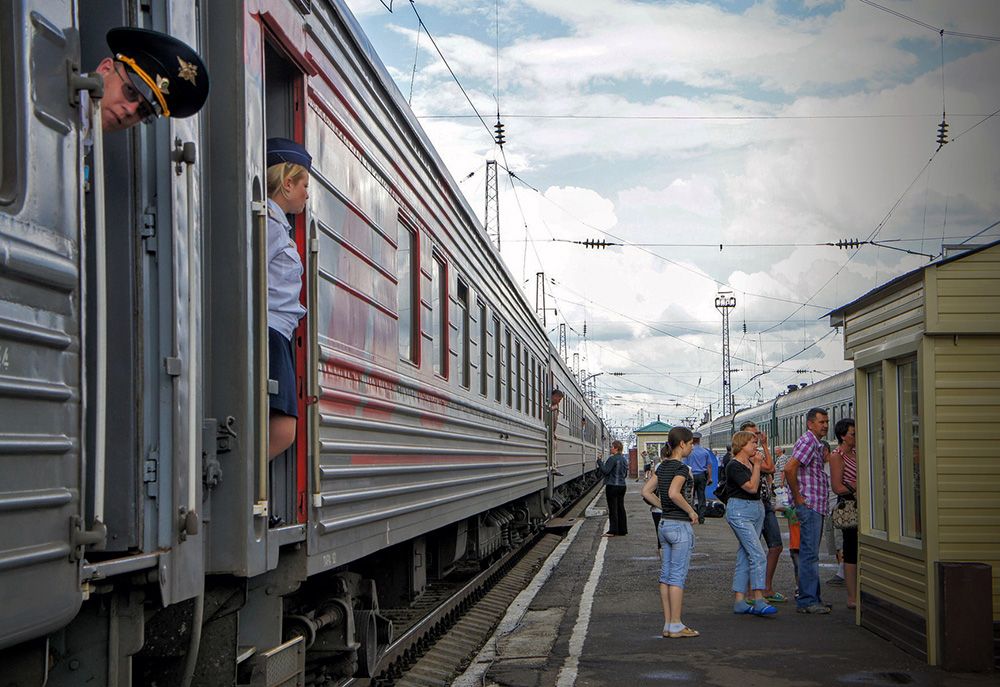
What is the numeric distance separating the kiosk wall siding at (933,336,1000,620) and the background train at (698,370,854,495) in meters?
10.8

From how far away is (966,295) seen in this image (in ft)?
23.8

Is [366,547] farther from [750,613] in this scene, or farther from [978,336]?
[750,613]

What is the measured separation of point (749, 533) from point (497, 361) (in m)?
3.65

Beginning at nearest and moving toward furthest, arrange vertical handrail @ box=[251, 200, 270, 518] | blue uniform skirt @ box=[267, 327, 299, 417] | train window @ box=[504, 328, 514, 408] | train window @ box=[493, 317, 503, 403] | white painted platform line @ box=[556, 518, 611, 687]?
vertical handrail @ box=[251, 200, 270, 518] → blue uniform skirt @ box=[267, 327, 299, 417] → white painted platform line @ box=[556, 518, 611, 687] → train window @ box=[493, 317, 503, 403] → train window @ box=[504, 328, 514, 408]

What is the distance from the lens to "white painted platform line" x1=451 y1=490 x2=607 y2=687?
310 inches

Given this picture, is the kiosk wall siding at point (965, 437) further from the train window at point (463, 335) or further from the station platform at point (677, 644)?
the train window at point (463, 335)

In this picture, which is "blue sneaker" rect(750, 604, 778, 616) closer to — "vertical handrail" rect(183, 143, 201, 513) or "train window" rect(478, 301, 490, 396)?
"train window" rect(478, 301, 490, 396)

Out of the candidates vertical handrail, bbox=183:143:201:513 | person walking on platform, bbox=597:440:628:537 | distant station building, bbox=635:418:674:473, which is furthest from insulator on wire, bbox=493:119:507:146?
distant station building, bbox=635:418:674:473

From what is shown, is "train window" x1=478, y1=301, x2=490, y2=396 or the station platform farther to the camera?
"train window" x1=478, y1=301, x2=490, y2=396

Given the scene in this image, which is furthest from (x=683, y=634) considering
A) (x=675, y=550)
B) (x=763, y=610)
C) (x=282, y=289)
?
(x=282, y=289)

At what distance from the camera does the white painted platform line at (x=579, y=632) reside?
754cm

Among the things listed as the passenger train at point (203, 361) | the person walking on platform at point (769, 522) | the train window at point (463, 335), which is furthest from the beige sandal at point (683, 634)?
the train window at point (463, 335)

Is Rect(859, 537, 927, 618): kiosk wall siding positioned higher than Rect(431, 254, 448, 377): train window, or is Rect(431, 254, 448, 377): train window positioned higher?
Rect(431, 254, 448, 377): train window

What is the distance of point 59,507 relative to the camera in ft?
9.80
